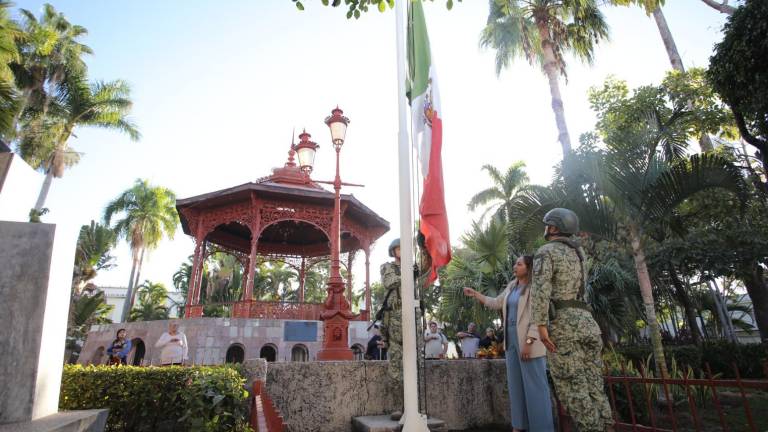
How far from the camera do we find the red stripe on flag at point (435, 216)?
3270mm

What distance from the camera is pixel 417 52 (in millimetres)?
3695

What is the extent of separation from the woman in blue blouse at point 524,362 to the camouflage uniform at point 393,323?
98 centimetres

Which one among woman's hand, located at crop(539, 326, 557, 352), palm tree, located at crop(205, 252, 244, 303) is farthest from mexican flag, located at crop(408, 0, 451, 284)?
palm tree, located at crop(205, 252, 244, 303)

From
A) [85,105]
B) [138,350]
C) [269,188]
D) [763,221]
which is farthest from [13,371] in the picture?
[85,105]

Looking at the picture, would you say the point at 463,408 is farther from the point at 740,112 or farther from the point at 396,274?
the point at 740,112

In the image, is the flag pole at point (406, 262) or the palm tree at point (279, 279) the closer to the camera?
the flag pole at point (406, 262)

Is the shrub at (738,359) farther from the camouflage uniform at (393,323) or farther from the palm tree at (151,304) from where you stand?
the palm tree at (151,304)

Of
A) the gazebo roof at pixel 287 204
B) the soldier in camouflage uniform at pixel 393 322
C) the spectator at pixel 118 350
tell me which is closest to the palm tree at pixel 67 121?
the gazebo roof at pixel 287 204

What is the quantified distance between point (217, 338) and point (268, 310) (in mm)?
1629

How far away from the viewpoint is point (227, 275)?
101 feet

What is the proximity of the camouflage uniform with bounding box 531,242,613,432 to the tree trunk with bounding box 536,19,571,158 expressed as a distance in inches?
403

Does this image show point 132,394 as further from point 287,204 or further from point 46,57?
point 46,57

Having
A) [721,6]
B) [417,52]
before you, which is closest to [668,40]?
[721,6]

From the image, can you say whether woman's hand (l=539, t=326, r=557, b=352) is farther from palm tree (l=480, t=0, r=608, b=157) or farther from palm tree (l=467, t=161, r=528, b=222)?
palm tree (l=467, t=161, r=528, b=222)
